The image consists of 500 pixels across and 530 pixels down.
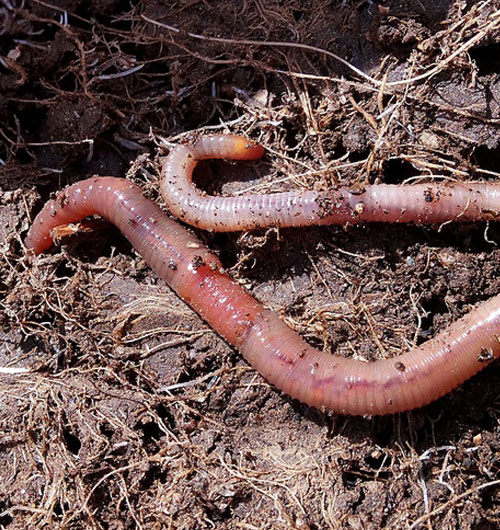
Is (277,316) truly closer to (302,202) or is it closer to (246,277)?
(246,277)

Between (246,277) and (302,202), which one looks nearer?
(302,202)

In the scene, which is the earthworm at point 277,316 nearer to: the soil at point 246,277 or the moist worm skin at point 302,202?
the moist worm skin at point 302,202

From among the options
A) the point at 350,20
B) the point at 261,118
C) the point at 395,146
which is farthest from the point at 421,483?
the point at 350,20

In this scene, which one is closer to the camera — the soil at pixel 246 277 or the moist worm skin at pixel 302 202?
the soil at pixel 246 277

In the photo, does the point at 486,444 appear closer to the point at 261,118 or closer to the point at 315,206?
the point at 315,206

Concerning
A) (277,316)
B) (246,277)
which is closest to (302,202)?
(246,277)

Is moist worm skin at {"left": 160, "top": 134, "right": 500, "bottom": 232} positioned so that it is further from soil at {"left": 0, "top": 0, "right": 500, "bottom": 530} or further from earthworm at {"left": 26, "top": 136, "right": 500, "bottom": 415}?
soil at {"left": 0, "top": 0, "right": 500, "bottom": 530}

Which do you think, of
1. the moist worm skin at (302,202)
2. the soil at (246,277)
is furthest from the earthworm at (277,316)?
the soil at (246,277)
